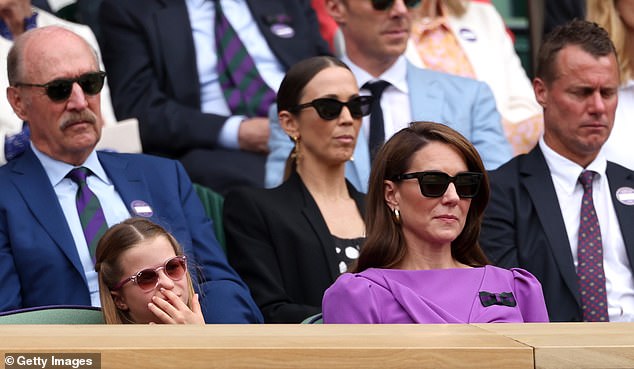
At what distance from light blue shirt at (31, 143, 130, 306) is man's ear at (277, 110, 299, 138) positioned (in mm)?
765

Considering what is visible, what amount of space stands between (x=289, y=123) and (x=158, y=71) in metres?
1.16

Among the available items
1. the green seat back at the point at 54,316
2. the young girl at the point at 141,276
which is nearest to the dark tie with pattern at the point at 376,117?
the young girl at the point at 141,276

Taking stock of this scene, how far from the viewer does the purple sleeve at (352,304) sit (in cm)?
332

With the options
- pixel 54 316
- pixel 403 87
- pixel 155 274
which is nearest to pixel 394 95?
pixel 403 87

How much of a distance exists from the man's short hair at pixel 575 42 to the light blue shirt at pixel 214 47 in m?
1.49

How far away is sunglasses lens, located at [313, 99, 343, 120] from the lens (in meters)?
4.67

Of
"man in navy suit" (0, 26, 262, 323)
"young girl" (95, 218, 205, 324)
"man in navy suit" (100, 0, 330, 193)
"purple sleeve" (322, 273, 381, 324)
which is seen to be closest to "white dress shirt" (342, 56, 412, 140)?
"man in navy suit" (100, 0, 330, 193)

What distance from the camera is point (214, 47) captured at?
5.86 metres

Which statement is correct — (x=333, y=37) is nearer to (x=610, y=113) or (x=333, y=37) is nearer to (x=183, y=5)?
(x=183, y=5)

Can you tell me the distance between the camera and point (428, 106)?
5.35 m

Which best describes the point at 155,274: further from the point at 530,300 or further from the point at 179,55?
the point at 179,55

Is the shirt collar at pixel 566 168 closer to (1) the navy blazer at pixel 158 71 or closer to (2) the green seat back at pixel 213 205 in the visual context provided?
(2) the green seat back at pixel 213 205

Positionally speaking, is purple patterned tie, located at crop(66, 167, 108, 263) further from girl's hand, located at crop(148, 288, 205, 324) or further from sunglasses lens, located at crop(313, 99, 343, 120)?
sunglasses lens, located at crop(313, 99, 343, 120)

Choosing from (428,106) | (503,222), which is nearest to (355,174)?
(428,106)
